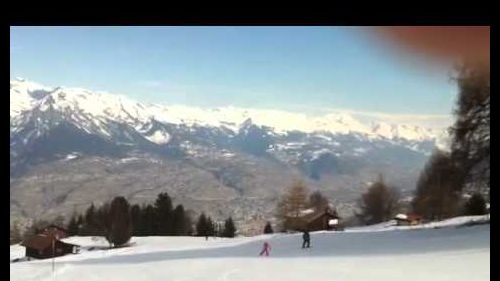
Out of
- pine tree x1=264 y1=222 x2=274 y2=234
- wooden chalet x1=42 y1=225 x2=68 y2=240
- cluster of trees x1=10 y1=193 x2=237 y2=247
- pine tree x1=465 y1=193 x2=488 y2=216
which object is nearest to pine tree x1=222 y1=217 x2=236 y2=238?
cluster of trees x1=10 y1=193 x2=237 y2=247

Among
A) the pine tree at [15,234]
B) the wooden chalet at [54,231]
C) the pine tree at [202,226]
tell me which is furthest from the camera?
the pine tree at [202,226]

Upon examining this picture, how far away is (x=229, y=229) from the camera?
265cm

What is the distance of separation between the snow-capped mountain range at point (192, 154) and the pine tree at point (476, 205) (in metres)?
0.26

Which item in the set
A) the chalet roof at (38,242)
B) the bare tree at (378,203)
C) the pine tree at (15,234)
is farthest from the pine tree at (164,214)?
the bare tree at (378,203)

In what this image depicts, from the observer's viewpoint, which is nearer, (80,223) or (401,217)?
(80,223)

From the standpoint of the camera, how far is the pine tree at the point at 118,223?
8.48 ft

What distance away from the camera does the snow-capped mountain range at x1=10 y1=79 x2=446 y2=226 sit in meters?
2.54

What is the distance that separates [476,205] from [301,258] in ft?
2.55

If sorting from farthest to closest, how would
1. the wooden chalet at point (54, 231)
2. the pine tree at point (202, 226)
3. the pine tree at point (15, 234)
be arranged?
the pine tree at point (202, 226)
the wooden chalet at point (54, 231)
the pine tree at point (15, 234)

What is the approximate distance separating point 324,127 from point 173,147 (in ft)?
2.16

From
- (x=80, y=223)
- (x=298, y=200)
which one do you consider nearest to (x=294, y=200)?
(x=298, y=200)

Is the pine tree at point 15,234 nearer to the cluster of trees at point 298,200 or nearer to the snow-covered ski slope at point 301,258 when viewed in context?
the snow-covered ski slope at point 301,258

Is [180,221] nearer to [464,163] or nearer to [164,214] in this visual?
[164,214]
